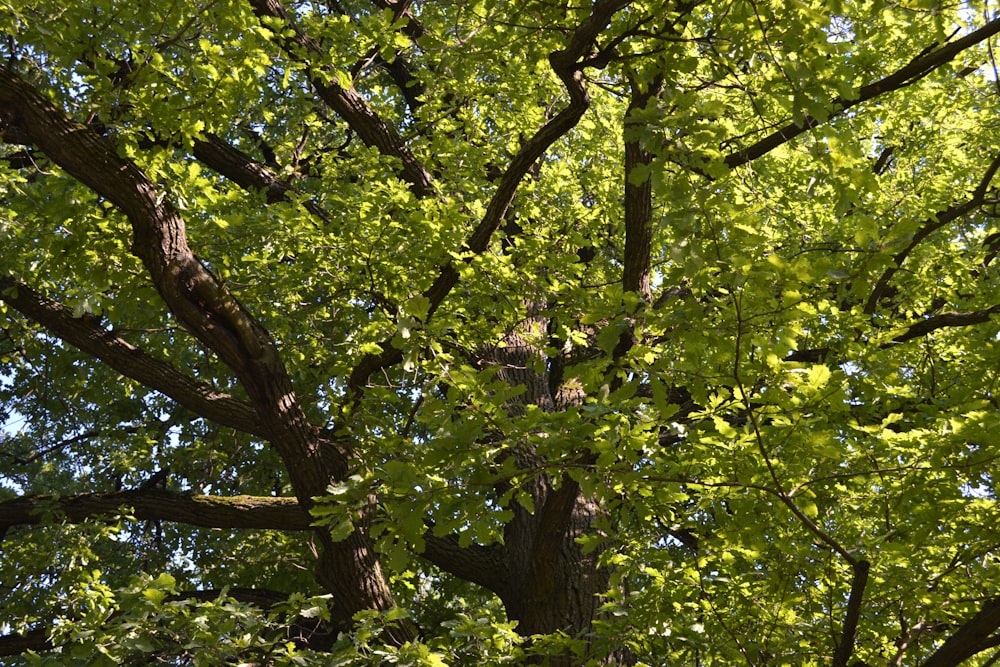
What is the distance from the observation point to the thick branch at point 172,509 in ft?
24.5

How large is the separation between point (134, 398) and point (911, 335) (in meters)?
7.73

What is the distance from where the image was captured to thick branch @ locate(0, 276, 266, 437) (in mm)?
6641

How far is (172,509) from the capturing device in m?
7.58

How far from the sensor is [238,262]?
812cm

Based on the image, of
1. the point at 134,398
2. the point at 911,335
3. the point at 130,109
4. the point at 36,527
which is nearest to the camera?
the point at 130,109

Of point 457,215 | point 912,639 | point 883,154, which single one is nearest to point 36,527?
point 457,215

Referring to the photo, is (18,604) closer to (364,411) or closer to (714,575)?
(364,411)

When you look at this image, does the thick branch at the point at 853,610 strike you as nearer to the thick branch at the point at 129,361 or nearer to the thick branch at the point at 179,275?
the thick branch at the point at 179,275

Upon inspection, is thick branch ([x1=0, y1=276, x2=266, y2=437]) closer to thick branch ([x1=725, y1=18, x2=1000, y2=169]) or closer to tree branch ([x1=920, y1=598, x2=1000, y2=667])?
thick branch ([x1=725, y1=18, x2=1000, y2=169])

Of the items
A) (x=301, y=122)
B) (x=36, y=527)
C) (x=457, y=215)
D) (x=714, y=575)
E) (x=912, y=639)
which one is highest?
(x=301, y=122)

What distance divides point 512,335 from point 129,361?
3.29m

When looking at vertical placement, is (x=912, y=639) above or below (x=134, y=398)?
below

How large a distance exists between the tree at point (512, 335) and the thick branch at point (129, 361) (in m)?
0.03

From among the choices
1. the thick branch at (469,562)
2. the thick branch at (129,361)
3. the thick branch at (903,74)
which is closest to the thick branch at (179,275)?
the thick branch at (129,361)
